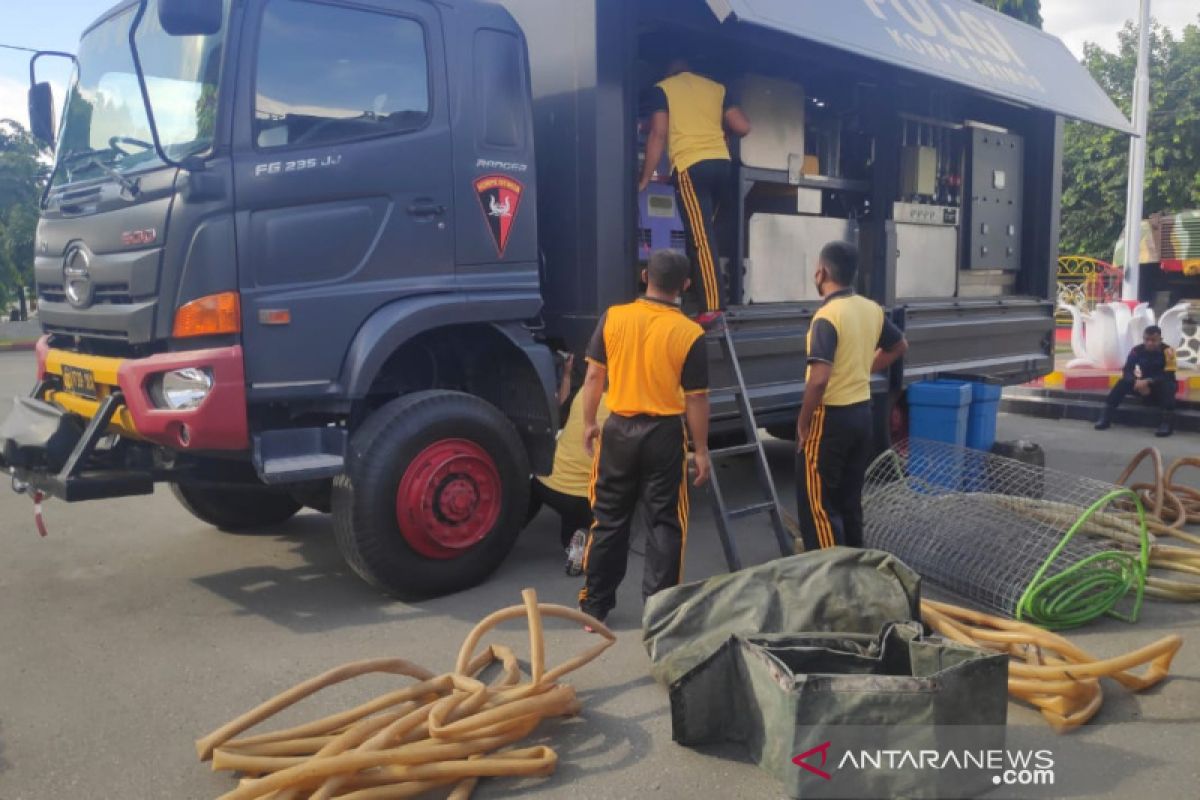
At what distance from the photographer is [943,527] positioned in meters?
4.79

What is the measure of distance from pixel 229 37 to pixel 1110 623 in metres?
4.55

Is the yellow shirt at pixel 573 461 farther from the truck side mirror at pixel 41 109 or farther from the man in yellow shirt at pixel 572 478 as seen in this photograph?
the truck side mirror at pixel 41 109

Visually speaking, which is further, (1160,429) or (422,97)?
(1160,429)

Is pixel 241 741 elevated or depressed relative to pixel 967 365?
depressed

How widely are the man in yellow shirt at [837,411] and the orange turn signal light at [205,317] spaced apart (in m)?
2.55

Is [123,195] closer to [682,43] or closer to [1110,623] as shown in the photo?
[682,43]

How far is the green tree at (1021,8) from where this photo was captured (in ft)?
61.4

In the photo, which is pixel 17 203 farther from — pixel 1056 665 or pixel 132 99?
pixel 1056 665

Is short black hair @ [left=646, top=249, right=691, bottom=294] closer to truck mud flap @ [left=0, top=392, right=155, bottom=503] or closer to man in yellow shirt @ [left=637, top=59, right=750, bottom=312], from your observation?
man in yellow shirt @ [left=637, top=59, right=750, bottom=312]

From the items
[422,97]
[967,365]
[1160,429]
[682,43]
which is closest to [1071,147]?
[1160,429]

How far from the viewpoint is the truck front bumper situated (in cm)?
397

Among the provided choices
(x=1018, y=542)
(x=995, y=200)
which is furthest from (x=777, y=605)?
(x=995, y=200)

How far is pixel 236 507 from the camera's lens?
569 centimetres

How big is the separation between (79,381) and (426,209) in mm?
1798
